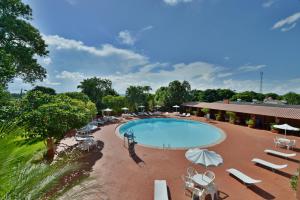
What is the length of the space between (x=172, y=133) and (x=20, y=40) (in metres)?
17.9

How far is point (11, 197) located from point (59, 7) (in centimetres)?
1198

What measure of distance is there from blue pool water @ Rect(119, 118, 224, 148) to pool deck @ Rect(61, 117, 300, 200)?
284 centimetres

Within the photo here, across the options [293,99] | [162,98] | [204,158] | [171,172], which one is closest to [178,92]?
[162,98]

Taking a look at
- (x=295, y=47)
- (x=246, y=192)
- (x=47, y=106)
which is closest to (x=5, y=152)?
(x=47, y=106)

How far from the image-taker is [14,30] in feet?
29.4

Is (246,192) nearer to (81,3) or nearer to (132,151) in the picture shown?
(132,151)

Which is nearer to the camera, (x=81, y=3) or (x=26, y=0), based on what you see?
(x=26, y=0)

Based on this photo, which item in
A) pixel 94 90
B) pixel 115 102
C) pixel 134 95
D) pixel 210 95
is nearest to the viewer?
pixel 115 102

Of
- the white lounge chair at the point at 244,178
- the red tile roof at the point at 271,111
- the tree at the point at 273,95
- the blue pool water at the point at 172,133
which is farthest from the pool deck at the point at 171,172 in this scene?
the tree at the point at 273,95

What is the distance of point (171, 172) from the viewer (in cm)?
945

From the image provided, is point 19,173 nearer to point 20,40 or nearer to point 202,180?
point 202,180

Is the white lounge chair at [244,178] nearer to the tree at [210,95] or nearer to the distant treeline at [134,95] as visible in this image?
the distant treeline at [134,95]

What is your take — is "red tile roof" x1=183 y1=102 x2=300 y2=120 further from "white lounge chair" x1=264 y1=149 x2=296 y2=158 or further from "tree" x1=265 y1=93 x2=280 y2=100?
"tree" x1=265 y1=93 x2=280 y2=100

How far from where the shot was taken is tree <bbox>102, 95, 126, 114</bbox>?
31.2m
